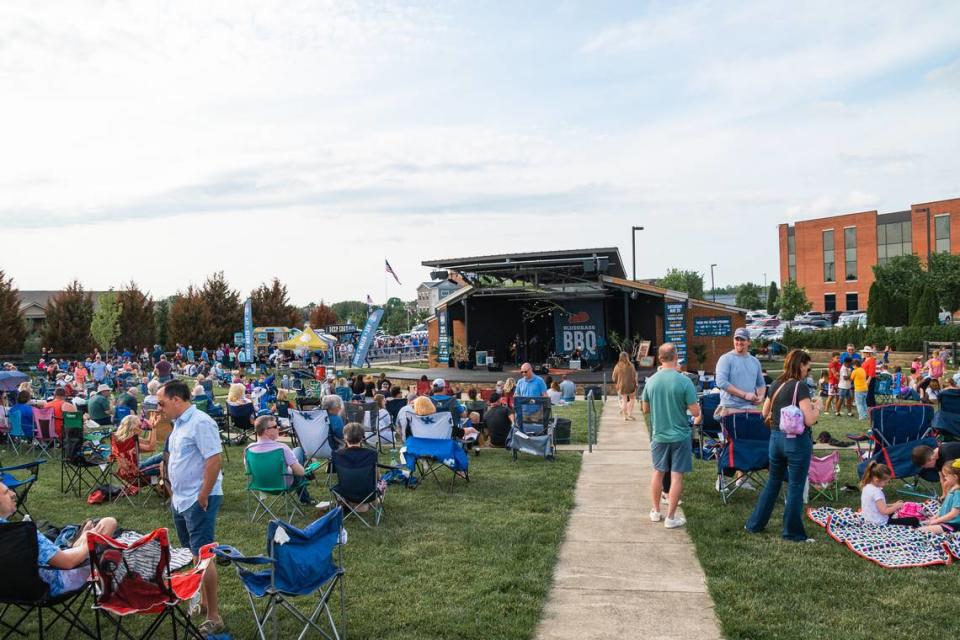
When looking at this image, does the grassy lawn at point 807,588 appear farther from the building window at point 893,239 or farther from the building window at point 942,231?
the building window at point 893,239

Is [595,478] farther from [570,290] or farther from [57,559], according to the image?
[570,290]

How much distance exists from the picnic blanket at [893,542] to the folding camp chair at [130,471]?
679 centimetres

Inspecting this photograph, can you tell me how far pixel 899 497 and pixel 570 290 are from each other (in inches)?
773

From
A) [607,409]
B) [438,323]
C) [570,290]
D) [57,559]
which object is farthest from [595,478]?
[438,323]

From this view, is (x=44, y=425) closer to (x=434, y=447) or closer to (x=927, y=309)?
(x=434, y=447)

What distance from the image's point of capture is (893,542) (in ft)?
19.2

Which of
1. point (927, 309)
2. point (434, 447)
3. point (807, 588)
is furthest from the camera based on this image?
point (927, 309)

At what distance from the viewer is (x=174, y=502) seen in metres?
4.59

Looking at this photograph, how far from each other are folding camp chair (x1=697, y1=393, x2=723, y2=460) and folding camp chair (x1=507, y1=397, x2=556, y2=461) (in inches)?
79.0

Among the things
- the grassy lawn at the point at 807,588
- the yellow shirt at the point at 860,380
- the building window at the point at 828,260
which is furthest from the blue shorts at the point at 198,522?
the building window at the point at 828,260

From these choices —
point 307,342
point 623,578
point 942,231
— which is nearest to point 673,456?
point 623,578

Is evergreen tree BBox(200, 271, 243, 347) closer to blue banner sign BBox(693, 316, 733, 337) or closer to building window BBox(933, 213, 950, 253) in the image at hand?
blue banner sign BBox(693, 316, 733, 337)

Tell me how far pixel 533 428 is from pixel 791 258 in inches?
2425

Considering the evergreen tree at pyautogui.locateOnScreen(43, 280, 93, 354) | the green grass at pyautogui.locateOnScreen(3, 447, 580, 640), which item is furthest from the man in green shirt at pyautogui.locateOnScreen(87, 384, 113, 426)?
the evergreen tree at pyautogui.locateOnScreen(43, 280, 93, 354)
